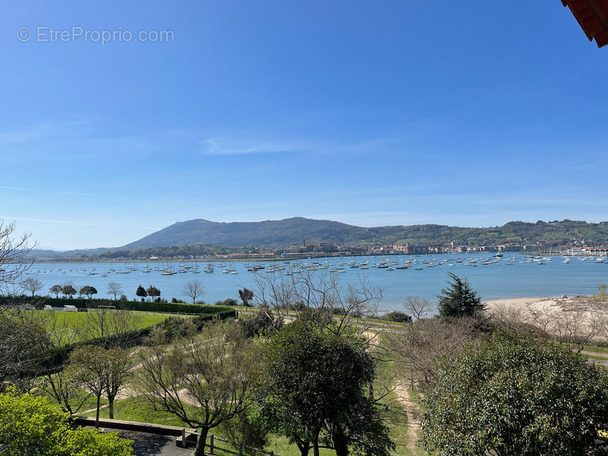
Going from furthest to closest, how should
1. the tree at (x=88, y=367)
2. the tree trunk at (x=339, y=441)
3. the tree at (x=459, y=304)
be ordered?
the tree at (x=459, y=304) < the tree at (x=88, y=367) < the tree trunk at (x=339, y=441)

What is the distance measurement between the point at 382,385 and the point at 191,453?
10.0 m

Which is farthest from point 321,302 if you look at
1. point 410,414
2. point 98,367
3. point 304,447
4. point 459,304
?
point 304,447

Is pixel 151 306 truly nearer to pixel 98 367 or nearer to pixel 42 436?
pixel 98 367

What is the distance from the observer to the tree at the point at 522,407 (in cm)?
691

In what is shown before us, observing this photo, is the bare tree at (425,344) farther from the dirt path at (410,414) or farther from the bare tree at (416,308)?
the bare tree at (416,308)

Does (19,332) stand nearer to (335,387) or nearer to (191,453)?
(191,453)

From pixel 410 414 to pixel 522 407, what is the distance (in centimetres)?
1268

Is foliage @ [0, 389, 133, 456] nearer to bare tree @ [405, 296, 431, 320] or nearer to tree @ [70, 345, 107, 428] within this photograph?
tree @ [70, 345, 107, 428]

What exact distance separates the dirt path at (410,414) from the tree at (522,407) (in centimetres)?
747

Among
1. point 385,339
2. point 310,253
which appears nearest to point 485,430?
point 385,339

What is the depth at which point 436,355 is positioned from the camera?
59.7ft

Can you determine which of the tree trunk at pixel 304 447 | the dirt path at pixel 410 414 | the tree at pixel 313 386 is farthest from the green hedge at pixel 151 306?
the tree at pixel 313 386

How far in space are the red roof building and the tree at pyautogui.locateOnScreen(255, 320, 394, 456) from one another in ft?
27.7

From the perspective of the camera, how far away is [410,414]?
18.3 m
